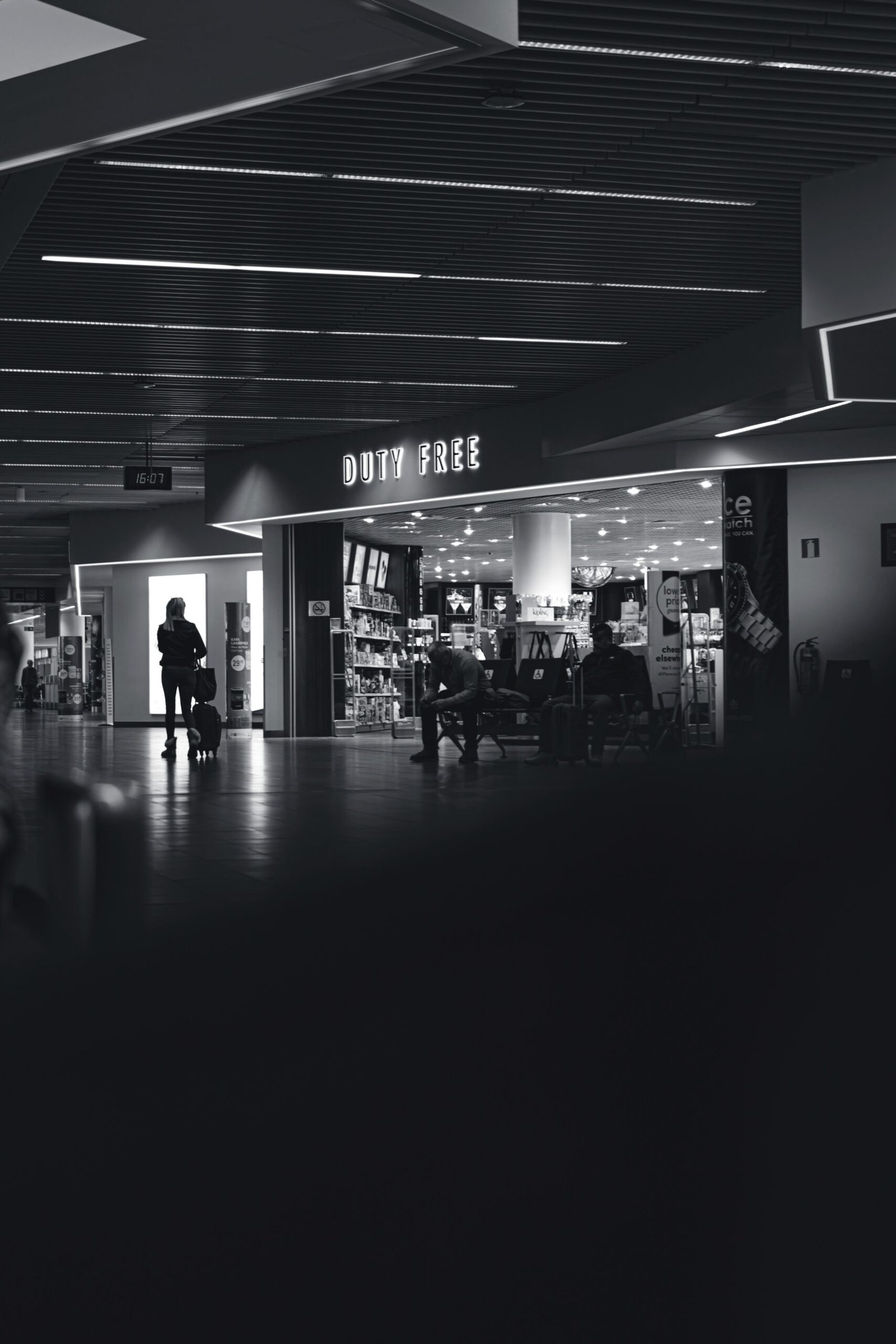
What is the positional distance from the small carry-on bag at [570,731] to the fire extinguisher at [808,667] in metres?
3.76

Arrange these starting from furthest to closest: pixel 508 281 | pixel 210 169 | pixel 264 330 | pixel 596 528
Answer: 1. pixel 596 528
2. pixel 264 330
3. pixel 508 281
4. pixel 210 169

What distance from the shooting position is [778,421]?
1404cm

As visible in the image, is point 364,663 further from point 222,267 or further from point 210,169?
point 210,169

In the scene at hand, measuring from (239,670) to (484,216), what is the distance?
15.6m

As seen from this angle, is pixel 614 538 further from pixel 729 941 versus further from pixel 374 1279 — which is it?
pixel 374 1279

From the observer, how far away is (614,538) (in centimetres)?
2505

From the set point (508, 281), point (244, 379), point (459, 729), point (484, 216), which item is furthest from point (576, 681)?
point (484, 216)

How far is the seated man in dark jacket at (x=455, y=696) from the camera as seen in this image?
43.2 feet

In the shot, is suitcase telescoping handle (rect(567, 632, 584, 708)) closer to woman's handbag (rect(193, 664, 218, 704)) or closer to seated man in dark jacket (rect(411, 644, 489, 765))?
seated man in dark jacket (rect(411, 644, 489, 765))

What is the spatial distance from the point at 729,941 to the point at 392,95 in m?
5.01

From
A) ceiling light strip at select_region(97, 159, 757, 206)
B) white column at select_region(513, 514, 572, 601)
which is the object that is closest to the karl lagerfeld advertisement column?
white column at select_region(513, 514, 572, 601)

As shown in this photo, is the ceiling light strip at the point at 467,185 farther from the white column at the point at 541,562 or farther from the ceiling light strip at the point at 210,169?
the white column at the point at 541,562

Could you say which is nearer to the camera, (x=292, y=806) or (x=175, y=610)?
(x=292, y=806)

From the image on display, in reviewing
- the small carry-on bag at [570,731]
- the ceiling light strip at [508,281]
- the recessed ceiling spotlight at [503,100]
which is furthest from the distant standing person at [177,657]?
the recessed ceiling spotlight at [503,100]
